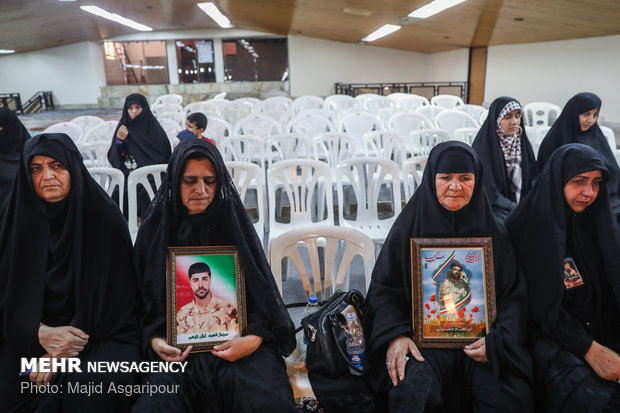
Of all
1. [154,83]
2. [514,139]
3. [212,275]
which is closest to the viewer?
[212,275]

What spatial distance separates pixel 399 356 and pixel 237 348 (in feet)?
1.91

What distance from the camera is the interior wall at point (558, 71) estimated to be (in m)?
7.91

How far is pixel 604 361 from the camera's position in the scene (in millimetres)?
1407

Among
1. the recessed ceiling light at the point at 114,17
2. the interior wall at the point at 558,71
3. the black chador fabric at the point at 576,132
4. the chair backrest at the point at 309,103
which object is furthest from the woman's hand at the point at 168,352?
the recessed ceiling light at the point at 114,17

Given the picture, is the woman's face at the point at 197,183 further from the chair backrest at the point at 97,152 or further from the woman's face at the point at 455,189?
the chair backrest at the point at 97,152

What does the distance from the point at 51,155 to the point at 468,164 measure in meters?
1.49

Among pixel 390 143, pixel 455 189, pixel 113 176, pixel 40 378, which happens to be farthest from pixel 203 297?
pixel 390 143

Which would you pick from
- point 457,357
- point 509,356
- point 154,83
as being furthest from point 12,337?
point 154,83

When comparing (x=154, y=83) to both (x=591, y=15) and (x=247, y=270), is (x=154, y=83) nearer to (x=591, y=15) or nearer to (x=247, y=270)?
(x=591, y=15)

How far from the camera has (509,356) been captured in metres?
1.45

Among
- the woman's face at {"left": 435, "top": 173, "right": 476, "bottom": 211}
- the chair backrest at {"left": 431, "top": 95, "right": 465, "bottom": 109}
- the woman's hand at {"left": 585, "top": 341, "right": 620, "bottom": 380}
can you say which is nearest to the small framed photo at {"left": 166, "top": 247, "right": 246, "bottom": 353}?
the woman's face at {"left": 435, "top": 173, "right": 476, "bottom": 211}

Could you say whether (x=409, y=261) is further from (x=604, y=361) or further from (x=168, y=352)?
(x=168, y=352)

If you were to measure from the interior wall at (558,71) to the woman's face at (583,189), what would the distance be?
26.1 ft

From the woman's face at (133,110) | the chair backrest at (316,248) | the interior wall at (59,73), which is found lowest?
the chair backrest at (316,248)
